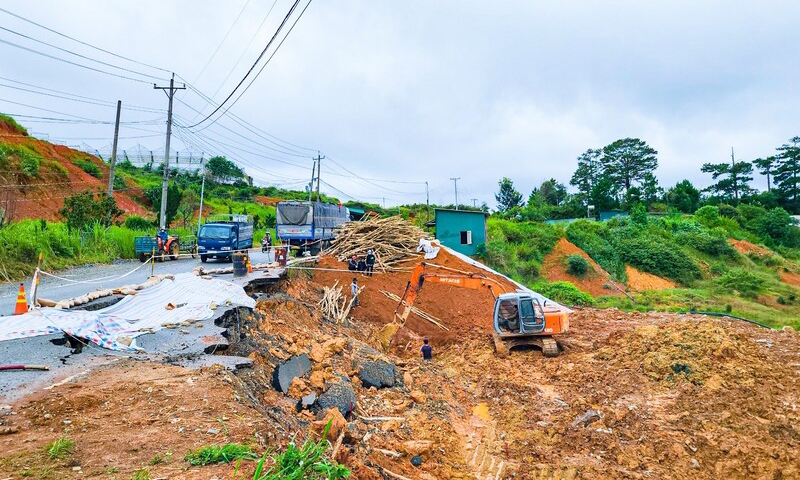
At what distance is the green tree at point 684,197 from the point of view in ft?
170

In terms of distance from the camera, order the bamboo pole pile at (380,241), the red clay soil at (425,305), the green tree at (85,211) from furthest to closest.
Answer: the green tree at (85,211), the bamboo pole pile at (380,241), the red clay soil at (425,305)

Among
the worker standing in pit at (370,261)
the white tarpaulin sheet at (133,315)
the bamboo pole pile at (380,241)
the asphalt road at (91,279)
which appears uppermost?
the bamboo pole pile at (380,241)

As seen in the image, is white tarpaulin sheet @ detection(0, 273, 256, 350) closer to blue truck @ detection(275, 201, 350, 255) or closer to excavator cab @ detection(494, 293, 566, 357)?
excavator cab @ detection(494, 293, 566, 357)

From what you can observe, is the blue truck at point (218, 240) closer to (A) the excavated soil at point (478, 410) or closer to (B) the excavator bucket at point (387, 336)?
(A) the excavated soil at point (478, 410)

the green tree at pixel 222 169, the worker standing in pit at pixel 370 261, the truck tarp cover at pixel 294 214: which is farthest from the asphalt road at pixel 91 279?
the green tree at pixel 222 169

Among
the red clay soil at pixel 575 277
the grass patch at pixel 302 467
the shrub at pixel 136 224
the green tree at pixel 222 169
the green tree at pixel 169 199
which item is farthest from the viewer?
the green tree at pixel 222 169

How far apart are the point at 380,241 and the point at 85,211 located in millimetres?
13630

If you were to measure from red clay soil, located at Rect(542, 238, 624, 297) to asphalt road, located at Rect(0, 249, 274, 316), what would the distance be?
1786cm

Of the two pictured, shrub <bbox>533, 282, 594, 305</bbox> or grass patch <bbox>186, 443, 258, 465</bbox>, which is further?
shrub <bbox>533, 282, 594, 305</bbox>

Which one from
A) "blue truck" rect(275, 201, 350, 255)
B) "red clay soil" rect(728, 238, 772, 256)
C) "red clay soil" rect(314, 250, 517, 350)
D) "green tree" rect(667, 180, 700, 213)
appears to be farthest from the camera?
"green tree" rect(667, 180, 700, 213)

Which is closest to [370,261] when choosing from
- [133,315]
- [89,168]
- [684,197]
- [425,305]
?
[425,305]

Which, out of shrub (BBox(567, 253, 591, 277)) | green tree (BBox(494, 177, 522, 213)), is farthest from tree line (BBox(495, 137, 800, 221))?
shrub (BBox(567, 253, 591, 277))

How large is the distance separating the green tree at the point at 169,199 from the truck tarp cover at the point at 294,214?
34.9 feet

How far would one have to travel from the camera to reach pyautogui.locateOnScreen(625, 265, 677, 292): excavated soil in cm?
2997
